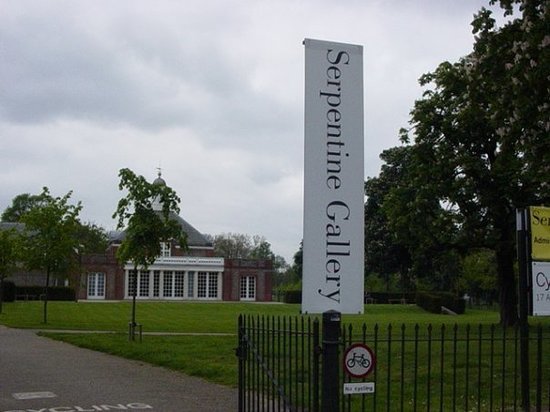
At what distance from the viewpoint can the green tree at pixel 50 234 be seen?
31703 millimetres

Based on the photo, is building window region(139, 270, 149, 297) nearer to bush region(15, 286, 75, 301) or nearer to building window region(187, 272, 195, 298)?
building window region(187, 272, 195, 298)

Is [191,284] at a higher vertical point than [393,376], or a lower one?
higher

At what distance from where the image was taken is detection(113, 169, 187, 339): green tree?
2223 centimetres

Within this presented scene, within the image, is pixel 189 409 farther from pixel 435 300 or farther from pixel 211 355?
pixel 435 300

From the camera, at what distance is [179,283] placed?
7812 cm

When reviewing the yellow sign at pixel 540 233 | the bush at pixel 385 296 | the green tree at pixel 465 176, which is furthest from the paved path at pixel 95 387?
the bush at pixel 385 296

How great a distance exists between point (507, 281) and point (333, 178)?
77.4 ft

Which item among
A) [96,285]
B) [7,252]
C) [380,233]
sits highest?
[380,233]

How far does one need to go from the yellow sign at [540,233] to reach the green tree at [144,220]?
13984 millimetres

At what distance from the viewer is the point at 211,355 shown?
1717 cm

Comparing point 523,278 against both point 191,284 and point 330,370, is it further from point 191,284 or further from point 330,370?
point 191,284

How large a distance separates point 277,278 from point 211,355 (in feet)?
355

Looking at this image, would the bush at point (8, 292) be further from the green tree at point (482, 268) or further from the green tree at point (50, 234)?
the green tree at point (482, 268)

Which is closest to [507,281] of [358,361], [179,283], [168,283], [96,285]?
[358,361]
